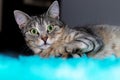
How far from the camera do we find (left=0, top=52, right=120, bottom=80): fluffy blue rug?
1.96 ft

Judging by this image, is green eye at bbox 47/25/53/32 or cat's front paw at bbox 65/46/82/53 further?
green eye at bbox 47/25/53/32

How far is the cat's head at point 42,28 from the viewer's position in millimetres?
1462

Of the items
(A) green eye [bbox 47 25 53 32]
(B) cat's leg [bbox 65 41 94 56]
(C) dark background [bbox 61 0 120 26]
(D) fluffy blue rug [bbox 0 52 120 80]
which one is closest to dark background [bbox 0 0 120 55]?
(C) dark background [bbox 61 0 120 26]

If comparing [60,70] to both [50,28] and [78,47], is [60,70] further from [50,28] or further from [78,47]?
[50,28]

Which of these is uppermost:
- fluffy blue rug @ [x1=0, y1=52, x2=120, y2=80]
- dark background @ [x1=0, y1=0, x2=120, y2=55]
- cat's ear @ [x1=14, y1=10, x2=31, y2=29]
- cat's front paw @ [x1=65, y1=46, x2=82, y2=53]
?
dark background @ [x1=0, y1=0, x2=120, y2=55]

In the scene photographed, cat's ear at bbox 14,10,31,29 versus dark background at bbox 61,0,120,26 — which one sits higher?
dark background at bbox 61,0,120,26

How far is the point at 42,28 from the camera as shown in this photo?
1504 millimetres

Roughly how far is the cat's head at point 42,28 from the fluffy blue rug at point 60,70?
808 millimetres

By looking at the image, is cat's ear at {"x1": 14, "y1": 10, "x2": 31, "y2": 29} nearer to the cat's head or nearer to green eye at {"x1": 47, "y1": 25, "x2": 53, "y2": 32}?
the cat's head

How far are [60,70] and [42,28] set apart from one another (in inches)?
35.8

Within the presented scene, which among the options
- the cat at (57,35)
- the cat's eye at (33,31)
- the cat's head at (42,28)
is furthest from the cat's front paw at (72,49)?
the cat's eye at (33,31)

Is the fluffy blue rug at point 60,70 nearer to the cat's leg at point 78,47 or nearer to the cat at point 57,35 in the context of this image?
the cat's leg at point 78,47

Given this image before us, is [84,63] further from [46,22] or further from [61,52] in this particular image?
[46,22]

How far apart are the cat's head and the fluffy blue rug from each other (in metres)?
0.81
